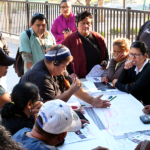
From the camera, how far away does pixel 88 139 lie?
213 cm

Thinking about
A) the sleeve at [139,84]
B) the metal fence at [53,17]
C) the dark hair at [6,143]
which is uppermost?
the metal fence at [53,17]

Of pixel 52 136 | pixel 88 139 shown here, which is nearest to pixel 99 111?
pixel 88 139

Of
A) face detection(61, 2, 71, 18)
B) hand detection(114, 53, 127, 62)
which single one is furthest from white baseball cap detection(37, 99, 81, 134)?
face detection(61, 2, 71, 18)

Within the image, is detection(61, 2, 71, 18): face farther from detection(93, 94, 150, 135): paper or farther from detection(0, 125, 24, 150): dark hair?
detection(0, 125, 24, 150): dark hair

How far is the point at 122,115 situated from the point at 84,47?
5.17 ft

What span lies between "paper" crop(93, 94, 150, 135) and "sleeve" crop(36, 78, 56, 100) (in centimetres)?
51

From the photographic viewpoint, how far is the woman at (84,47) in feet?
12.5

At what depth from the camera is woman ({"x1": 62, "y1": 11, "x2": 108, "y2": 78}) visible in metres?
3.82

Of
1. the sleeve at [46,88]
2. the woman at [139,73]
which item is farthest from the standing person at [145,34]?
the sleeve at [46,88]

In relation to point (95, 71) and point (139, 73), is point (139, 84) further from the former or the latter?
point (95, 71)

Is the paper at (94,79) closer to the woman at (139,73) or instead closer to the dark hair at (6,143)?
the woman at (139,73)

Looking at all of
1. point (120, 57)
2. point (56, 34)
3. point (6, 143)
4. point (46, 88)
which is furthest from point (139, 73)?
point (6, 143)

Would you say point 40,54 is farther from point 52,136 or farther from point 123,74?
point 52,136

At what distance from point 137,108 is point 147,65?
65cm
